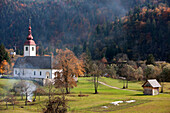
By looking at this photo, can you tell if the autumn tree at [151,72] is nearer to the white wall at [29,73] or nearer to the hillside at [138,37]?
the hillside at [138,37]

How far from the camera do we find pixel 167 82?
266 feet

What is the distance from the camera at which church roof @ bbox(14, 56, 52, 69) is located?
73.1m

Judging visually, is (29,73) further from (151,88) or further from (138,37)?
(138,37)

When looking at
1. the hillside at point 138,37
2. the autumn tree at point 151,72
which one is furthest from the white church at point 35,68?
the hillside at point 138,37

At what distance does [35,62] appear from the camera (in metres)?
74.8

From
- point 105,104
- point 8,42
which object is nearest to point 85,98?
point 105,104

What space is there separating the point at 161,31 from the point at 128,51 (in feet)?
58.8

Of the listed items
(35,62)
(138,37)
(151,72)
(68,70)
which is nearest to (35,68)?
(35,62)

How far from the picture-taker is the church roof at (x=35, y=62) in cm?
7306

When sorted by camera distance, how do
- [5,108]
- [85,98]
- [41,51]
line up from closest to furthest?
[5,108]
[85,98]
[41,51]

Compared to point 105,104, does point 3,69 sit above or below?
above

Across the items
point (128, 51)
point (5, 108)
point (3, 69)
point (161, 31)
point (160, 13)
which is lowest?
point (5, 108)

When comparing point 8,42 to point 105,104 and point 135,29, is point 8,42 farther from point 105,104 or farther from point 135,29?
point 105,104

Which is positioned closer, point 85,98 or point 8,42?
point 85,98
